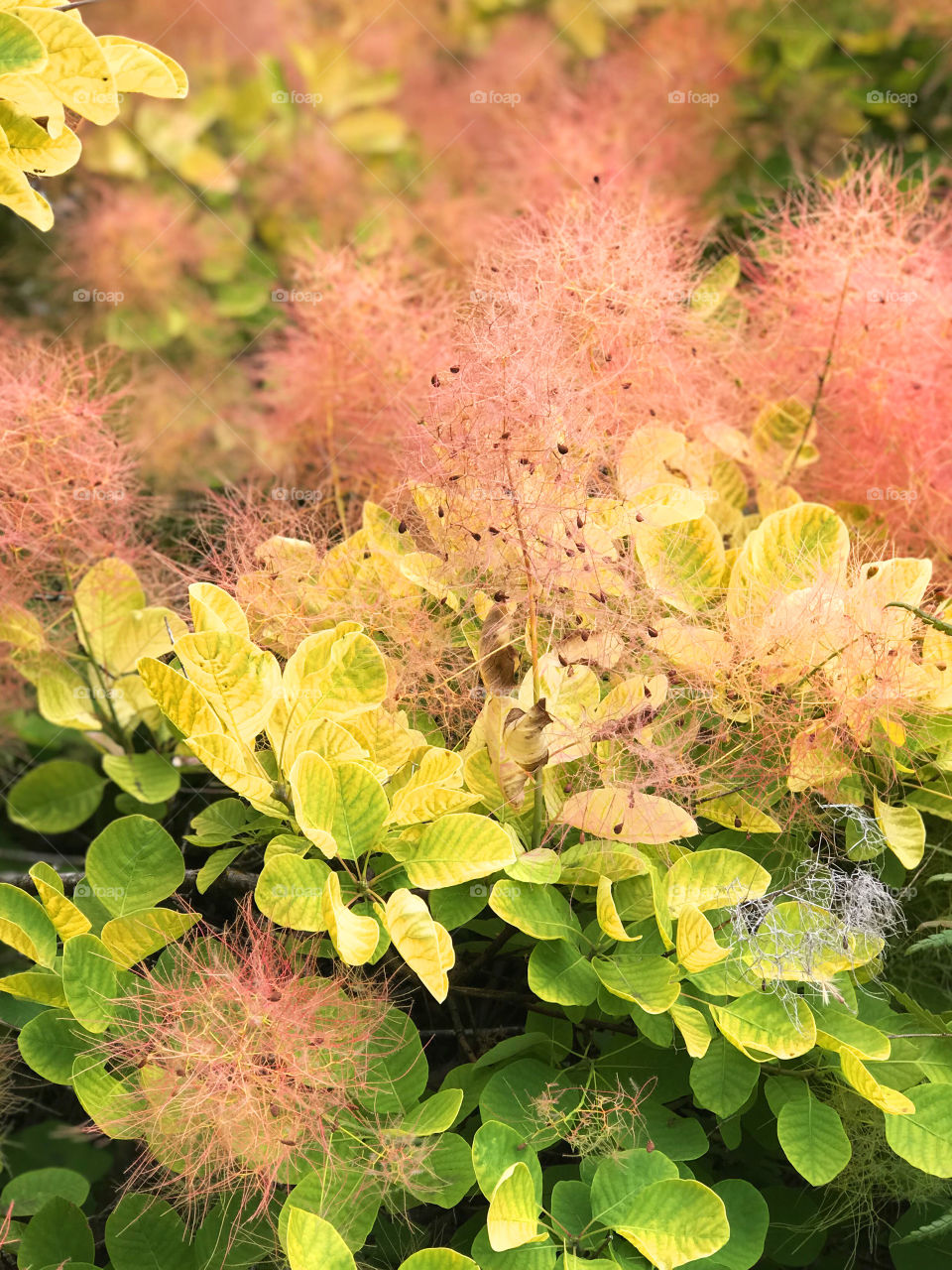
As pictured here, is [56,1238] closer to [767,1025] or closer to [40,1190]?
[40,1190]

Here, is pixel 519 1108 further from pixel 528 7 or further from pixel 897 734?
pixel 528 7

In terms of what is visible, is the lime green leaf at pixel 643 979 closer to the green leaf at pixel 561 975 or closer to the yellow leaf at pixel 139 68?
the green leaf at pixel 561 975

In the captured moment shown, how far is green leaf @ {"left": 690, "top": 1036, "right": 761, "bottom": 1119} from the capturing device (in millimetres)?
807

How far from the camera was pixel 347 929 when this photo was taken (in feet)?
2.34

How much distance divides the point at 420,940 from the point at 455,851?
0.09 m

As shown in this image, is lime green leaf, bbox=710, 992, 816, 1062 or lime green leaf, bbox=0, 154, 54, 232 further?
lime green leaf, bbox=0, 154, 54, 232

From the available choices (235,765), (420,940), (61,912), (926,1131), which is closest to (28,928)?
(61,912)

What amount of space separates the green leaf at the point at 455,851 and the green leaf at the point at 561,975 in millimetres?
88

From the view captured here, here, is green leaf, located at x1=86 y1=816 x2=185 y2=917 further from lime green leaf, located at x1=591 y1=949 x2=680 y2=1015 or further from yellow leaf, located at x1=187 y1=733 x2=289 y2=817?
lime green leaf, located at x1=591 y1=949 x2=680 y2=1015

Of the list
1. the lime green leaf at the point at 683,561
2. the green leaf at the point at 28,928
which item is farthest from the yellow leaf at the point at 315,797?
the lime green leaf at the point at 683,561

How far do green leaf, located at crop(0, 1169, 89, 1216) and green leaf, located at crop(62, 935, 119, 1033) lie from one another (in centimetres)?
22

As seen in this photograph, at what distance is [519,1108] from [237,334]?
146cm

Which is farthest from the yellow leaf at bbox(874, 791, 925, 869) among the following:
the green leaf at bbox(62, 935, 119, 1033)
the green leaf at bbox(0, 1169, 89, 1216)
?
the green leaf at bbox(0, 1169, 89, 1216)

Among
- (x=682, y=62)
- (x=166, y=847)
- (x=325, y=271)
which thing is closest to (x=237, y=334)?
(x=325, y=271)
